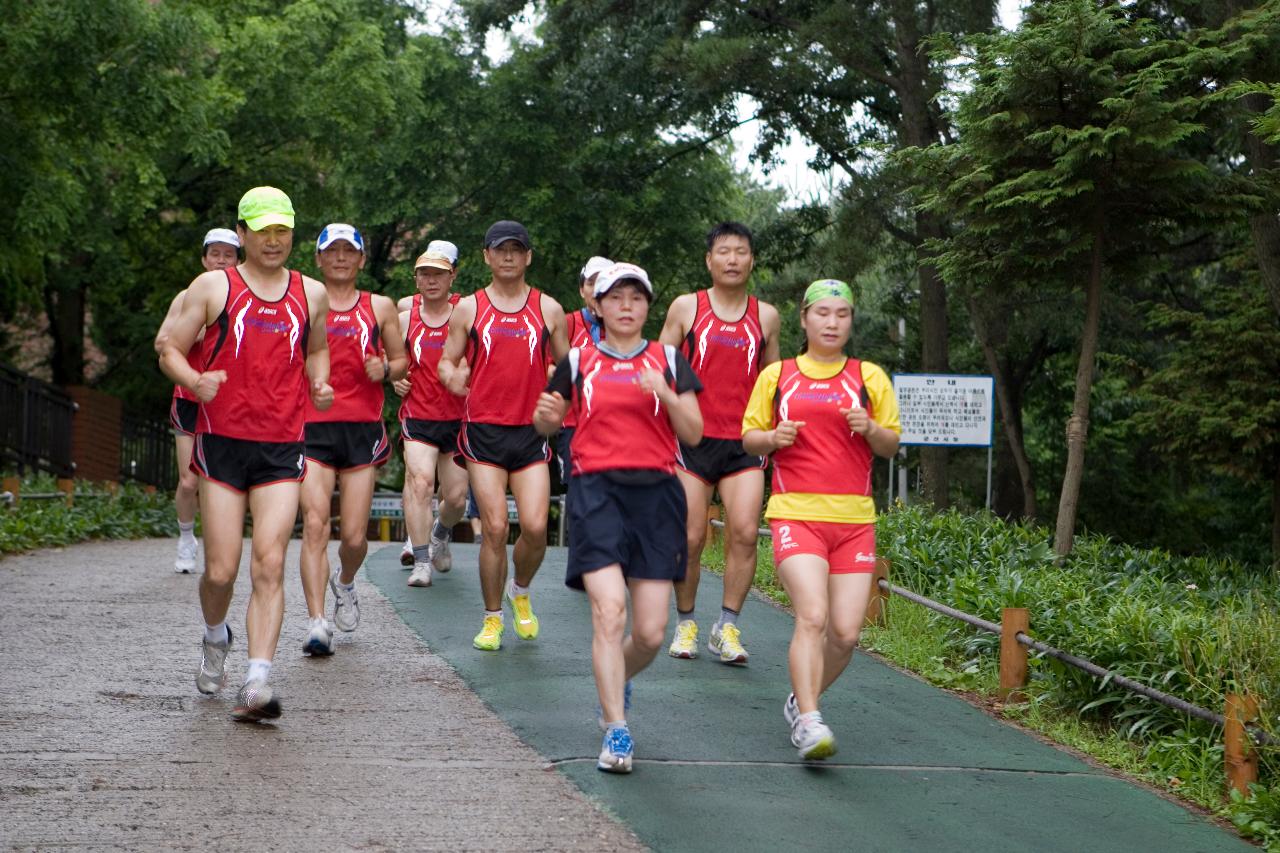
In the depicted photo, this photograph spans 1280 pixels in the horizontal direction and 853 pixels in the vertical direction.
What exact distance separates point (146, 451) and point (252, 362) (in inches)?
962

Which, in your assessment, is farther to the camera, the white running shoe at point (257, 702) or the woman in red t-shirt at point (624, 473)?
the white running shoe at point (257, 702)

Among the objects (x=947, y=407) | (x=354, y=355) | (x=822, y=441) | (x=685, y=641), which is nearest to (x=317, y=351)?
(x=354, y=355)

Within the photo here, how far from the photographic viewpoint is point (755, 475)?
8.49 meters

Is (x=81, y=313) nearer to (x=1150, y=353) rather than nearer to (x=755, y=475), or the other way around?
(x=1150, y=353)

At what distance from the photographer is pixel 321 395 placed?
727 centimetres

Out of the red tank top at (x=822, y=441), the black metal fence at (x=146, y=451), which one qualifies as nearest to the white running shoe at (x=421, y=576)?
the red tank top at (x=822, y=441)

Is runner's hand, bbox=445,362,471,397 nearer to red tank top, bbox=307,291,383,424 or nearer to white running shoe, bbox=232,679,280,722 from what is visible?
red tank top, bbox=307,291,383,424

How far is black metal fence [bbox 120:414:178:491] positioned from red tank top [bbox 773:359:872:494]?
24.0 m

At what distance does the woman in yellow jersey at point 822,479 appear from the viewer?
6.64m

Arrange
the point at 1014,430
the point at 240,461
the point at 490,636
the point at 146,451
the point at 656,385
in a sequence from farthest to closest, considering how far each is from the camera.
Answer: the point at 146,451, the point at 1014,430, the point at 490,636, the point at 240,461, the point at 656,385

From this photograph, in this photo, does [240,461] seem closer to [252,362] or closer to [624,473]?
[252,362]

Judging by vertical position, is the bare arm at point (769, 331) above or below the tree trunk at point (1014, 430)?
above

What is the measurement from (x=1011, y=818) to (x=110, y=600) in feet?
23.8

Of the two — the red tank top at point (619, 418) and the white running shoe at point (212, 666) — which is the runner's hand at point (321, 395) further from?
the red tank top at point (619, 418)
